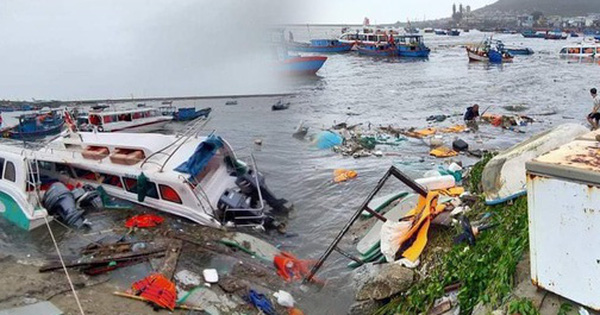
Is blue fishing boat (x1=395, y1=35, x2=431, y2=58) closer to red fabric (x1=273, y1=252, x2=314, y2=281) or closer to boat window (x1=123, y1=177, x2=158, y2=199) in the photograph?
boat window (x1=123, y1=177, x2=158, y2=199)

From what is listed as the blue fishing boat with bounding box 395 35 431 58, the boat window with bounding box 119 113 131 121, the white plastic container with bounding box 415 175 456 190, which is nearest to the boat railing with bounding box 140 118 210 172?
the white plastic container with bounding box 415 175 456 190

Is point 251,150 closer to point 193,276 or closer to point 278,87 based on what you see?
point 193,276

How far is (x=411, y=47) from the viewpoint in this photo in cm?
6425

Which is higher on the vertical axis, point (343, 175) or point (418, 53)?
point (418, 53)

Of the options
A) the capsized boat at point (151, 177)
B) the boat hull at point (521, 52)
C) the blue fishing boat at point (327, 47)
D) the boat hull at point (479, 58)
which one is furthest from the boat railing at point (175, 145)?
the boat hull at point (521, 52)

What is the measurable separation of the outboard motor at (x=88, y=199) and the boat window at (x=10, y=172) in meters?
1.50

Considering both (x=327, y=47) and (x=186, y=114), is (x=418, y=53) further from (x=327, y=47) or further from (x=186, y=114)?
(x=186, y=114)

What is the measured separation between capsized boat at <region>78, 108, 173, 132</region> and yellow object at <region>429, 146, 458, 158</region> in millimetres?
15990

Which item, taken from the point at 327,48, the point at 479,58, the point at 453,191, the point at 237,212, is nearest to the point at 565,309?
the point at 453,191

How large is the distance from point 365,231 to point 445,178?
2106 millimetres

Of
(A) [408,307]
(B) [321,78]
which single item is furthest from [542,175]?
(B) [321,78]

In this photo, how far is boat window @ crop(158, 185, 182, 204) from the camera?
11.3 m

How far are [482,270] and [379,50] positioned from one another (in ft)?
214

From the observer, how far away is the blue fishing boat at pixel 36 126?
2472 cm
